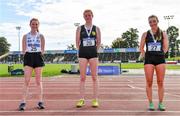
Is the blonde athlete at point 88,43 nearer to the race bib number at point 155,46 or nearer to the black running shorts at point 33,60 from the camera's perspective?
the black running shorts at point 33,60

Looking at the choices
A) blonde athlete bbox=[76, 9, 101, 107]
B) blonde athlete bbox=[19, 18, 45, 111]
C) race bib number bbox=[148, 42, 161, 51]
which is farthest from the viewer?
blonde athlete bbox=[76, 9, 101, 107]

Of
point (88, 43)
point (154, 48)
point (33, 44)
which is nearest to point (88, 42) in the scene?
point (88, 43)

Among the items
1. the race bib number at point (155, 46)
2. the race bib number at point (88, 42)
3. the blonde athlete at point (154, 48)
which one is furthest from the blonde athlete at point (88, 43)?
the race bib number at point (155, 46)

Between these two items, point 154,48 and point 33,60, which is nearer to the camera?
point 154,48

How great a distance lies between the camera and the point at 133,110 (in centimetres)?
879

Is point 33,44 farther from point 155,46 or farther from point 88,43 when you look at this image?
point 155,46

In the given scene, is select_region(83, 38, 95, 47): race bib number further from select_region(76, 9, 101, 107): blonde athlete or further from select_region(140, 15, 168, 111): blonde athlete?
select_region(140, 15, 168, 111): blonde athlete

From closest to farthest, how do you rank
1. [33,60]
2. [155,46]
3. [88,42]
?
[155,46] < [33,60] < [88,42]

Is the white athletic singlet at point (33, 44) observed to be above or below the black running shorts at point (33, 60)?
above

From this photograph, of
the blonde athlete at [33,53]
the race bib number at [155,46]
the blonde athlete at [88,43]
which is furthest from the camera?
the blonde athlete at [88,43]

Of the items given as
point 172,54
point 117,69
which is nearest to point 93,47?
point 117,69

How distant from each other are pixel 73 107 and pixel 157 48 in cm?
205

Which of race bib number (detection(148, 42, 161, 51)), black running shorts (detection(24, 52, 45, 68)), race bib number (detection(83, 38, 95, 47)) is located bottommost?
black running shorts (detection(24, 52, 45, 68))

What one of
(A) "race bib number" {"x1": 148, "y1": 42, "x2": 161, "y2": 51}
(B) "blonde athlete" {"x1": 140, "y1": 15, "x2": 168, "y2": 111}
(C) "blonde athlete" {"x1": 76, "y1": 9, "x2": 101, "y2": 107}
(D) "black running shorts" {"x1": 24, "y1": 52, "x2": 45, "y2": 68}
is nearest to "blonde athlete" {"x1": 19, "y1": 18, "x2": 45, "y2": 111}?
(D) "black running shorts" {"x1": 24, "y1": 52, "x2": 45, "y2": 68}
